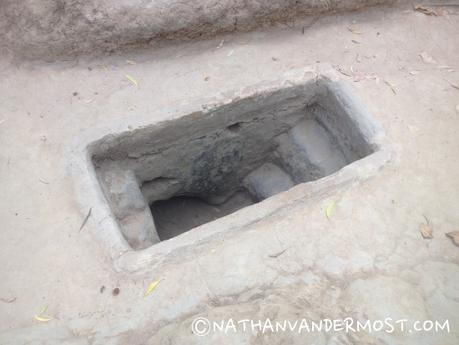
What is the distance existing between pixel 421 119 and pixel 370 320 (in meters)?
1.47

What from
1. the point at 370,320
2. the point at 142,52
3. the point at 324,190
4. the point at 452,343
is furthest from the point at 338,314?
the point at 142,52

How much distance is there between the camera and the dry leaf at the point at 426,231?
7.87 feet

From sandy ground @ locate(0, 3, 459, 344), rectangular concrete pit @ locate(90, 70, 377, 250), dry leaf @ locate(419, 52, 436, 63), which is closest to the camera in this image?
sandy ground @ locate(0, 3, 459, 344)

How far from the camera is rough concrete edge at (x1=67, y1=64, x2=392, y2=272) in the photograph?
2.23 m

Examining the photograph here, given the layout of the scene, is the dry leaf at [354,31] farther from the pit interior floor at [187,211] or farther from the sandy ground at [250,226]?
the pit interior floor at [187,211]

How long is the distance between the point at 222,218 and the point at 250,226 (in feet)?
0.51

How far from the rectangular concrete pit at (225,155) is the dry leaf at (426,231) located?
557mm

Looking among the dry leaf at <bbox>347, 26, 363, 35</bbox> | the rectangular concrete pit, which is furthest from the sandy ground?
the rectangular concrete pit

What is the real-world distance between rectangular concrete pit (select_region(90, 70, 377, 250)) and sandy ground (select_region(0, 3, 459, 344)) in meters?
0.17

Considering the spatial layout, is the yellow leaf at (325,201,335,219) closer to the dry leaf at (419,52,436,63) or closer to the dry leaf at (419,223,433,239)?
the dry leaf at (419,223,433,239)

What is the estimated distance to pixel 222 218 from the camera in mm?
2381

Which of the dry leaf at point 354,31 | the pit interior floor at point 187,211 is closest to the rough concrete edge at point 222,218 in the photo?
the dry leaf at point 354,31

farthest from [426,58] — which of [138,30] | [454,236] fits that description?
[138,30]

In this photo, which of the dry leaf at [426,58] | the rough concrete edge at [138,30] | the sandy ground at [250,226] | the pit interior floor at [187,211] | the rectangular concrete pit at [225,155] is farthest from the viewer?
the pit interior floor at [187,211]
